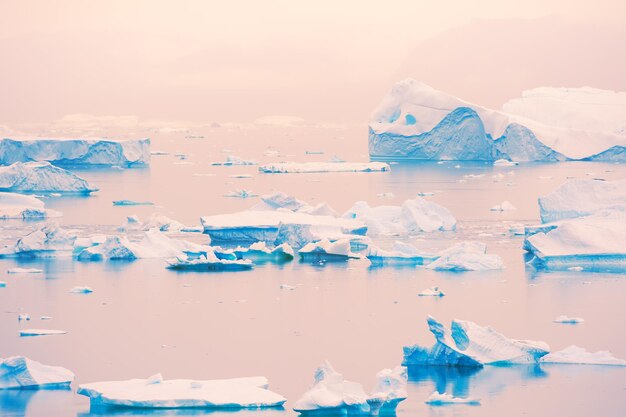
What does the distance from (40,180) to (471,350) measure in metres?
15.4

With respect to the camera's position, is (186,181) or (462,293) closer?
(462,293)

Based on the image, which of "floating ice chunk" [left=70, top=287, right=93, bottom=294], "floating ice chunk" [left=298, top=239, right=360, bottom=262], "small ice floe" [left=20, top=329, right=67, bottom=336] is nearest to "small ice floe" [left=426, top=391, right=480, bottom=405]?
"small ice floe" [left=20, top=329, right=67, bottom=336]

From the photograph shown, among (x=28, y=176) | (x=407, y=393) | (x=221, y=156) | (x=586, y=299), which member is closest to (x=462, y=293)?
(x=586, y=299)

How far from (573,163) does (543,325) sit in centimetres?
2346

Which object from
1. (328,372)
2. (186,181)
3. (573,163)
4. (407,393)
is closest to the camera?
(328,372)

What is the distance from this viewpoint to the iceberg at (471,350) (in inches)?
336

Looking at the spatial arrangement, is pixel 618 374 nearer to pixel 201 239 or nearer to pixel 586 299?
pixel 586 299

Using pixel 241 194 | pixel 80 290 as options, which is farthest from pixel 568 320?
pixel 241 194

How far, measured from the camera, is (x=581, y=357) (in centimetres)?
879

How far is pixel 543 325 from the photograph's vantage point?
1037 cm

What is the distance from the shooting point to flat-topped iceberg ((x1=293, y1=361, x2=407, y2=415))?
717 cm

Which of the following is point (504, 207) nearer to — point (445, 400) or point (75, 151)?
point (445, 400)

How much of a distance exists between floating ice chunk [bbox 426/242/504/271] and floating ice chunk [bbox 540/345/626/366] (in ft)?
14.0

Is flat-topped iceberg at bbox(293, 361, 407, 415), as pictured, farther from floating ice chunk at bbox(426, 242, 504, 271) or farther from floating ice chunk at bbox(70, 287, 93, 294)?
floating ice chunk at bbox(426, 242, 504, 271)
